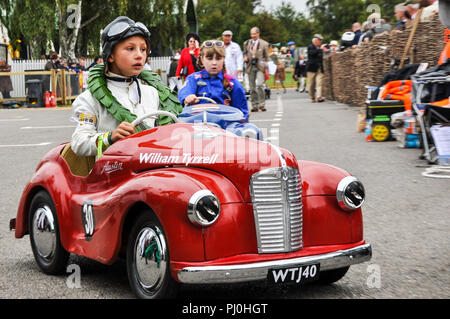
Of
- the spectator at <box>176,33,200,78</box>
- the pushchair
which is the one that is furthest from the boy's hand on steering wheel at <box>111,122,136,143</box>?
the spectator at <box>176,33,200,78</box>

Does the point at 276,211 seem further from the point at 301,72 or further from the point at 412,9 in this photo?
the point at 301,72

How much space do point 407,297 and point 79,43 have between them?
130ft

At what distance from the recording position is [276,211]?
11.9 feet

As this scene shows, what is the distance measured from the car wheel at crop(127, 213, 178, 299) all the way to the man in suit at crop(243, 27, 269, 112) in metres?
16.4

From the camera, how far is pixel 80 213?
4.35 metres

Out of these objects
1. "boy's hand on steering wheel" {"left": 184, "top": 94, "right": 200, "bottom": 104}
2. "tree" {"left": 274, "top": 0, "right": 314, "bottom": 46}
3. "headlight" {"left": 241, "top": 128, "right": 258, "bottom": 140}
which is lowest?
"headlight" {"left": 241, "top": 128, "right": 258, "bottom": 140}

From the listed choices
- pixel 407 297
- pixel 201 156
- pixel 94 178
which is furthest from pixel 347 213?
pixel 94 178

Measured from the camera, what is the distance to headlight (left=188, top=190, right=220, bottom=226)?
338 cm

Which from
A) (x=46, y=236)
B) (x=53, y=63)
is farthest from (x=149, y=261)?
(x=53, y=63)

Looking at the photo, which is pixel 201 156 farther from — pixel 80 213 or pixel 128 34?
pixel 128 34

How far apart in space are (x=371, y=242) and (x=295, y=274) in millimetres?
1831

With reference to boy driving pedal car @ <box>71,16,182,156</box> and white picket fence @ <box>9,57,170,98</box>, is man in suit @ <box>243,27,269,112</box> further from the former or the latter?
boy driving pedal car @ <box>71,16,182,156</box>

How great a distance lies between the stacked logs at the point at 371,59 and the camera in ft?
42.4

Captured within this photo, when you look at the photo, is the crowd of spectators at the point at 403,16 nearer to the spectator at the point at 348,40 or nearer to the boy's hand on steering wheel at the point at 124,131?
the spectator at the point at 348,40
